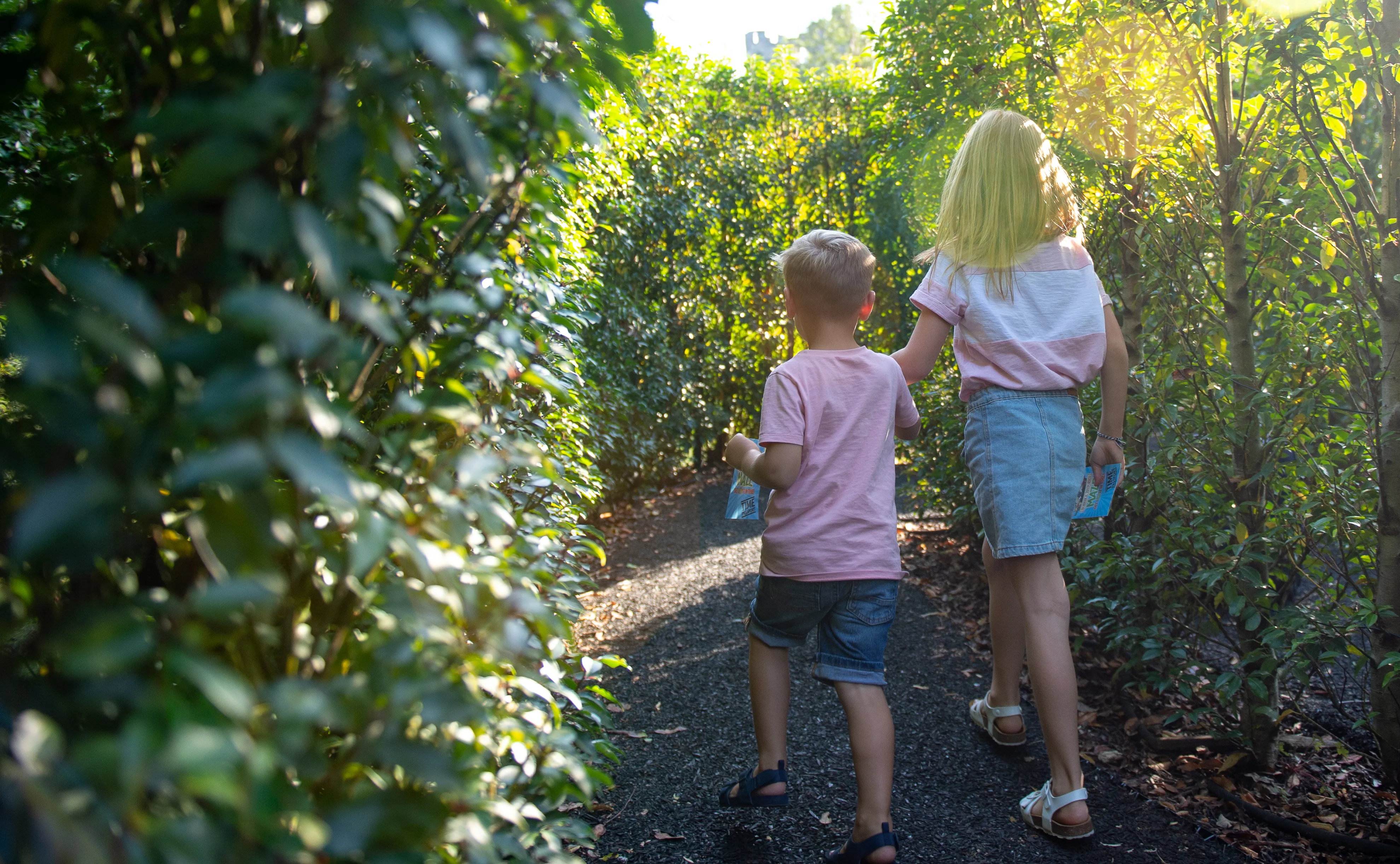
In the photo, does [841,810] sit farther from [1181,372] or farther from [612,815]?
[1181,372]

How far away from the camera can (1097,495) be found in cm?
271

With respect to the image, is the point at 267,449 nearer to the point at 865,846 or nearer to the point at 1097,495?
the point at 865,846

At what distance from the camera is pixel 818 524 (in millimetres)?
2363

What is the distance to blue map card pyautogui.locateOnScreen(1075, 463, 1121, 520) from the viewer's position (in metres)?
2.66

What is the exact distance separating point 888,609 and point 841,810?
2.12ft

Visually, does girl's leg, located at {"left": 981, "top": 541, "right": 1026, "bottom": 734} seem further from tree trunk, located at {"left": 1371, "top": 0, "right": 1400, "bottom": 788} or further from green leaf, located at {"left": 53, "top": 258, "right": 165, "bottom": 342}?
green leaf, located at {"left": 53, "top": 258, "right": 165, "bottom": 342}

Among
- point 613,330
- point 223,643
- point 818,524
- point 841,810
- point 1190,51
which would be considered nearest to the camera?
point 223,643

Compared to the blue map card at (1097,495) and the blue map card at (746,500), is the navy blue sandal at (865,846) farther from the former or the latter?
the blue map card at (1097,495)

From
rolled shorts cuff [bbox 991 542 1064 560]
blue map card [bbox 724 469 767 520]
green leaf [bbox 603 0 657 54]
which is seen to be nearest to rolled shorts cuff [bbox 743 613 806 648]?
blue map card [bbox 724 469 767 520]

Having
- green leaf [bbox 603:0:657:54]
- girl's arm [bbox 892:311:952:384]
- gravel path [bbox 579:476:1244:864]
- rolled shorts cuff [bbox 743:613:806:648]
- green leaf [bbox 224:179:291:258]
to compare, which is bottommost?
gravel path [bbox 579:476:1244:864]

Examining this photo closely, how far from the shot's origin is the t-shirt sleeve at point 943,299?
2605mm

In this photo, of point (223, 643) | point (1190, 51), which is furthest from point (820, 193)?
point (223, 643)

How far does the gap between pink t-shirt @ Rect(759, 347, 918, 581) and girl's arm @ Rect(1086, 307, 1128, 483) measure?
1.35 feet

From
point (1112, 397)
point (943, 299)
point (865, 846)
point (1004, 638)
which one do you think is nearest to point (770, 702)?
point (865, 846)
